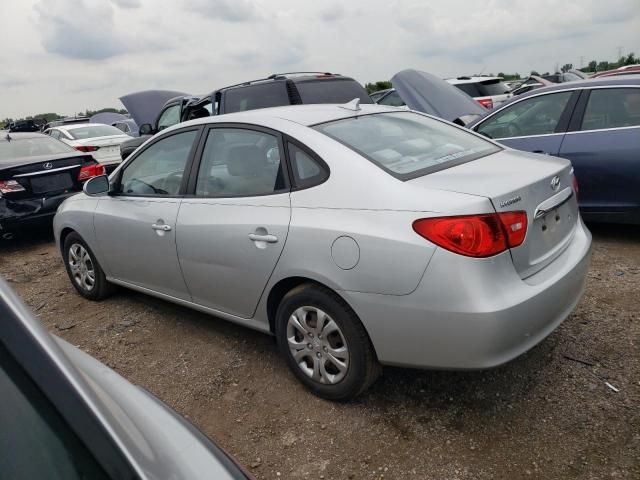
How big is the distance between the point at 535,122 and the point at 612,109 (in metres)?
0.70

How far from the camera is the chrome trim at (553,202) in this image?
8.39 feet

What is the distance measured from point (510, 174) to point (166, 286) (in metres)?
2.40

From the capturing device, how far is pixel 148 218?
146 inches

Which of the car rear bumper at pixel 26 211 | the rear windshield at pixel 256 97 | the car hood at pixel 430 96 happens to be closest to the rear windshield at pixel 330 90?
the rear windshield at pixel 256 97

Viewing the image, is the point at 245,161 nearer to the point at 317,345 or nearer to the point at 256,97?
the point at 317,345

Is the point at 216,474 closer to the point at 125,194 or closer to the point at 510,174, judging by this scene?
the point at 510,174

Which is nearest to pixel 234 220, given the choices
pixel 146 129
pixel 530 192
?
pixel 530 192

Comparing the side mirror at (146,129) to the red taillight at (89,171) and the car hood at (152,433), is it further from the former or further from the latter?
the car hood at (152,433)

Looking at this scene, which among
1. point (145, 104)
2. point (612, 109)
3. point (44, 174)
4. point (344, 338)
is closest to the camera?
point (344, 338)

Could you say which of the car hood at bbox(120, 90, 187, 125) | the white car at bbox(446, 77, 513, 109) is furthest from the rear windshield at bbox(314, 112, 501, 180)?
the white car at bbox(446, 77, 513, 109)

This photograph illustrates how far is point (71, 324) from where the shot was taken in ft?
14.2

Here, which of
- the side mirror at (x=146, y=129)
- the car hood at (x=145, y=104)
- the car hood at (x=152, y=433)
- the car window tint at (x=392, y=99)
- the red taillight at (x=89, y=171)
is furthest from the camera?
the car window tint at (x=392, y=99)

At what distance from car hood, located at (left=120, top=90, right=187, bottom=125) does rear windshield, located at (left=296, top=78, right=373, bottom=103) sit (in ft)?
15.3

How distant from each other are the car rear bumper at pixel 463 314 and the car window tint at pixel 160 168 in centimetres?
171
